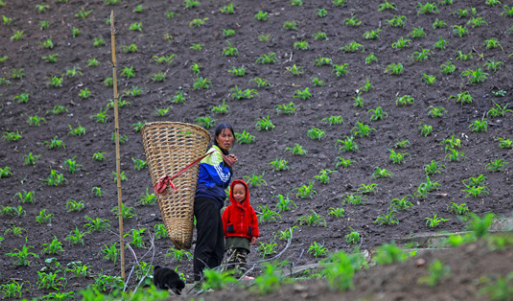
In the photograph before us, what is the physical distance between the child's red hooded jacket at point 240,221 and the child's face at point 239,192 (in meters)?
0.03

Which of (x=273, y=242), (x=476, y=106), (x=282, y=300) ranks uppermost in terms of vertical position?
(x=282, y=300)

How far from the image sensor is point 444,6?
1131 centimetres

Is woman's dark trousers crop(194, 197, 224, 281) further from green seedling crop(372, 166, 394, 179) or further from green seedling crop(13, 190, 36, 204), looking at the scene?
green seedling crop(13, 190, 36, 204)

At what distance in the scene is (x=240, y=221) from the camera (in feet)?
19.2

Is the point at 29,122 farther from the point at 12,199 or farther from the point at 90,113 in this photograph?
the point at 12,199

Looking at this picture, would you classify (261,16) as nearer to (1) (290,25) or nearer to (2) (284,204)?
(1) (290,25)

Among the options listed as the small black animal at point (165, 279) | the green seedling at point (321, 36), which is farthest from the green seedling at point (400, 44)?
the small black animal at point (165, 279)

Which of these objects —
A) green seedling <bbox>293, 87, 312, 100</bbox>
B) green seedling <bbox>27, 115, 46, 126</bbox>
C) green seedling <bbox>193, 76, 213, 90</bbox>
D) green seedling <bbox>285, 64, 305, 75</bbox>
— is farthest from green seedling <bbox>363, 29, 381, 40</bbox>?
green seedling <bbox>27, 115, 46, 126</bbox>

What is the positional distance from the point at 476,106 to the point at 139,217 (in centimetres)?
475

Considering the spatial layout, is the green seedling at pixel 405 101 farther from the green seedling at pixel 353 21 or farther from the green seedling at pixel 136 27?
the green seedling at pixel 136 27

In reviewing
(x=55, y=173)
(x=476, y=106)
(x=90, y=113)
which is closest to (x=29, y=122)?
(x=90, y=113)

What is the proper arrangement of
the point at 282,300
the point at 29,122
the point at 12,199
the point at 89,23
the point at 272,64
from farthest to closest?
the point at 89,23
the point at 272,64
the point at 29,122
the point at 12,199
the point at 282,300

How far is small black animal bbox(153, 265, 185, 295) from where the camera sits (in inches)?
194

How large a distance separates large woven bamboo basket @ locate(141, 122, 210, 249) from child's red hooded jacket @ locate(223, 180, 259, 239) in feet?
1.52
